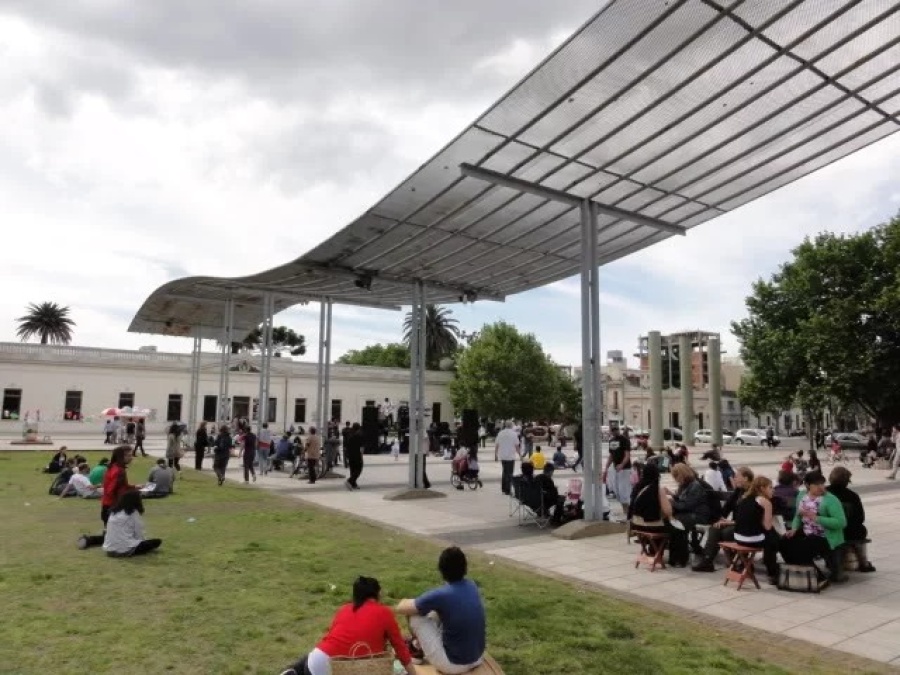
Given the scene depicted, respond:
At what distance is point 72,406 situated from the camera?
4753 centimetres

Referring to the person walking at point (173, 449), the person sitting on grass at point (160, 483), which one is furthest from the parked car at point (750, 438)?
the person sitting on grass at point (160, 483)

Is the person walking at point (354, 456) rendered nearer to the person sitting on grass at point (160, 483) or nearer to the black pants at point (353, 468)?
the black pants at point (353, 468)

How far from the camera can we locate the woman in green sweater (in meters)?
7.31

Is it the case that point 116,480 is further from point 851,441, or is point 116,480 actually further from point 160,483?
point 851,441

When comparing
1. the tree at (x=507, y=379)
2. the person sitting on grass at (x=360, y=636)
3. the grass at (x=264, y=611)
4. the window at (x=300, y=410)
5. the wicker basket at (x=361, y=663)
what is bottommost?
the grass at (x=264, y=611)

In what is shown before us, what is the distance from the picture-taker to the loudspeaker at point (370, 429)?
29281mm

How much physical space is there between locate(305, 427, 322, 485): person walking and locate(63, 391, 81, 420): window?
36.9m

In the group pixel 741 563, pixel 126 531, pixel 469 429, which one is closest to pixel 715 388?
pixel 469 429

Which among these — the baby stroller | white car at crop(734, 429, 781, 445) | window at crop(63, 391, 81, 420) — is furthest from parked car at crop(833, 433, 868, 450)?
window at crop(63, 391, 81, 420)

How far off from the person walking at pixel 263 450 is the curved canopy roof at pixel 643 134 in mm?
9244

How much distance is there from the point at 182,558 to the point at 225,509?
4719 mm

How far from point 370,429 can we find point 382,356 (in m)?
57.9

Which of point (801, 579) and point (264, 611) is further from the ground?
point (801, 579)

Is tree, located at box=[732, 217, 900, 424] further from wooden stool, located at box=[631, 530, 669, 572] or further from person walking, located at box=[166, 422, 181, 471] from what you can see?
person walking, located at box=[166, 422, 181, 471]
